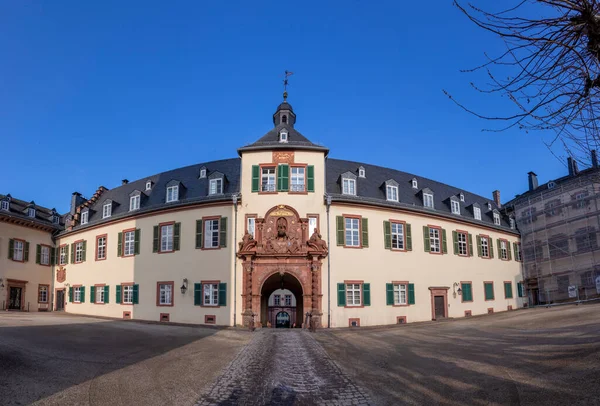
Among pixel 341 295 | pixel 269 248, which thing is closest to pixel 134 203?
pixel 269 248

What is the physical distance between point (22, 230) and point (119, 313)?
12.5 m

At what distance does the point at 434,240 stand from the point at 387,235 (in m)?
4.85

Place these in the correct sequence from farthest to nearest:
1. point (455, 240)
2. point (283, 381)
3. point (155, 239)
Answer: point (455, 240) → point (155, 239) → point (283, 381)

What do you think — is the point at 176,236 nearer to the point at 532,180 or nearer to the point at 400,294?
the point at 400,294

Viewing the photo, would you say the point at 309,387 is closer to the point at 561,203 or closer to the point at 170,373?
the point at 170,373

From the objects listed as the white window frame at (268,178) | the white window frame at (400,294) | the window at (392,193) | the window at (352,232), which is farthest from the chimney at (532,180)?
the white window frame at (268,178)

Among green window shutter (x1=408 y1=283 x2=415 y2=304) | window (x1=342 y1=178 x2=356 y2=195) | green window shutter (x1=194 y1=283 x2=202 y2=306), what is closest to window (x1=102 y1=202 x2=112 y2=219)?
green window shutter (x1=194 y1=283 x2=202 y2=306)

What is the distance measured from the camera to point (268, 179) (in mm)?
27203

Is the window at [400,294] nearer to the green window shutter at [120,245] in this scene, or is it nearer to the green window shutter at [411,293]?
the green window shutter at [411,293]

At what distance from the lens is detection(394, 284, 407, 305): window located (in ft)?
93.8

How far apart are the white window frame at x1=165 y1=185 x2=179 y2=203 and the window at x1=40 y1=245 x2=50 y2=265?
15.1 meters

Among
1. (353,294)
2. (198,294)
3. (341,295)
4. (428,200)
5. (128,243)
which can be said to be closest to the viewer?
(341,295)

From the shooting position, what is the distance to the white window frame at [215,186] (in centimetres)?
2894

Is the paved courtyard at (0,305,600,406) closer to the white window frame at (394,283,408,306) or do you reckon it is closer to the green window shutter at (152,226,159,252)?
the white window frame at (394,283,408,306)
